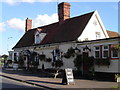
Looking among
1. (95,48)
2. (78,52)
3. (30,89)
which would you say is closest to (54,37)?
(78,52)

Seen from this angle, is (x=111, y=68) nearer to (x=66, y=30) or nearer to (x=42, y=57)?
(x=66, y=30)

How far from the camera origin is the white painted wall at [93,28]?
75.5ft

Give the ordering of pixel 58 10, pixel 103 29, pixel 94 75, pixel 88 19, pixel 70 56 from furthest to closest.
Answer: pixel 58 10 → pixel 103 29 → pixel 88 19 → pixel 70 56 → pixel 94 75

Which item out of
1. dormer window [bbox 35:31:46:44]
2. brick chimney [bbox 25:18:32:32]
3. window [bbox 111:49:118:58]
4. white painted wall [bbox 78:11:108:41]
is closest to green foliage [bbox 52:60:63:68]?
white painted wall [bbox 78:11:108:41]

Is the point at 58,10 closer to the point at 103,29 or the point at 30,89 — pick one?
the point at 103,29

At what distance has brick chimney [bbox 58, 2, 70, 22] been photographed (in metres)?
28.3

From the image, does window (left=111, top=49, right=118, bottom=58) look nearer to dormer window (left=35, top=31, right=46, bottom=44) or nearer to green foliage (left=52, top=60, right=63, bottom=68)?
green foliage (left=52, top=60, right=63, bottom=68)

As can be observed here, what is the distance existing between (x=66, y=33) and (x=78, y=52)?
466 centimetres

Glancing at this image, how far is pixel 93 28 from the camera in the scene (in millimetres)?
24406

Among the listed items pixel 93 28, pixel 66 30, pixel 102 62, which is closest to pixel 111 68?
pixel 102 62

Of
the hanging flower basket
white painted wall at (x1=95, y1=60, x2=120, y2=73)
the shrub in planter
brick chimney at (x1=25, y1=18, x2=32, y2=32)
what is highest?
brick chimney at (x1=25, y1=18, x2=32, y2=32)

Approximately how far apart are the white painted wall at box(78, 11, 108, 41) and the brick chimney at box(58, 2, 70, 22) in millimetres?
5442

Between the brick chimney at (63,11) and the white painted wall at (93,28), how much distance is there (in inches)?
214

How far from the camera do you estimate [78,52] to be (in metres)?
21.4
